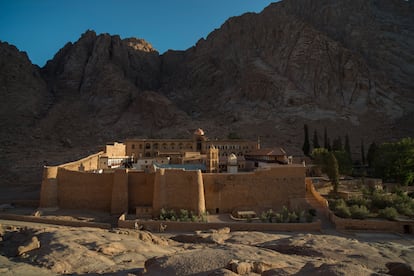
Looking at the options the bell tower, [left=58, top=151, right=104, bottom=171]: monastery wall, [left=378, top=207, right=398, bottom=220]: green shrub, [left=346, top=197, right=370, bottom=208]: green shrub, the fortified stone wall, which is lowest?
[left=378, top=207, right=398, bottom=220]: green shrub

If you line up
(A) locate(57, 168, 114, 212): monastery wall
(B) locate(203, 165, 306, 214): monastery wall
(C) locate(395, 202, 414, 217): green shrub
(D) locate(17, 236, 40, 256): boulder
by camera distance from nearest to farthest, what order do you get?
(D) locate(17, 236, 40, 256): boulder < (C) locate(395, 202, 414, 217): green shrub < (B) locate(203, 165, 306, 214): monastery wall < (A) locate(57, 168, 114, 212): monastery wall

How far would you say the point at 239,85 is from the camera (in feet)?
210

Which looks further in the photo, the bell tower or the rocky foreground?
the bell tower

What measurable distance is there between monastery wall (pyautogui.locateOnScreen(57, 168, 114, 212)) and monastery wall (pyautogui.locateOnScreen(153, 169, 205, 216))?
390cm

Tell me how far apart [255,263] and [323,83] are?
2243 inches

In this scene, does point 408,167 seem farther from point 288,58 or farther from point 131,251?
point 288,58

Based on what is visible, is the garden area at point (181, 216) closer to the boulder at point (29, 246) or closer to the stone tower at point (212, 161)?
the stone tower at point (212, 161)

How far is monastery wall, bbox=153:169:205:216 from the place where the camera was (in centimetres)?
1967

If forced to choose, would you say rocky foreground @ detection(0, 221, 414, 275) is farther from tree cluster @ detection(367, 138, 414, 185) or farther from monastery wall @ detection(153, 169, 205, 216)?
tree cluster @ detection(367, 138, 414, 185)

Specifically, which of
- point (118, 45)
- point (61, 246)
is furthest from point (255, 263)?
point (118, 45)

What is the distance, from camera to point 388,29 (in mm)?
67750

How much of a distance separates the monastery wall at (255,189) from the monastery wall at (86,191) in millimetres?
7254

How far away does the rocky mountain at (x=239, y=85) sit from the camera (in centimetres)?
5028

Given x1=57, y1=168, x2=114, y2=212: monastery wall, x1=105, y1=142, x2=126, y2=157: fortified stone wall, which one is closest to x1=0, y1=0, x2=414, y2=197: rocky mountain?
x1=105, y1=142, x2=126, y2=157: fortified stone wall
